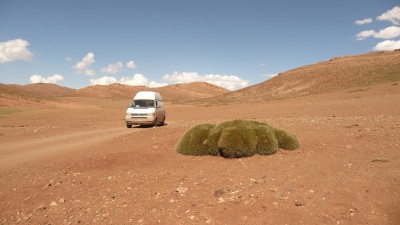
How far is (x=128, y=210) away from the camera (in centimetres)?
673

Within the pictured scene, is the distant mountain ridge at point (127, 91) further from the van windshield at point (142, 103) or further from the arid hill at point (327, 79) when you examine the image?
the van windshield at point (142, 103)

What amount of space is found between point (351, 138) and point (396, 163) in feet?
10.2

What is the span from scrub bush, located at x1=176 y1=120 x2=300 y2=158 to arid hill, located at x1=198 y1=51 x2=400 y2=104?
37.6m

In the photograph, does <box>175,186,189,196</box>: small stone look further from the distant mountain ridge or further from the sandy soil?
the distant mountain ridge

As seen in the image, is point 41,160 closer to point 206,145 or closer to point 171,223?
point 206,145

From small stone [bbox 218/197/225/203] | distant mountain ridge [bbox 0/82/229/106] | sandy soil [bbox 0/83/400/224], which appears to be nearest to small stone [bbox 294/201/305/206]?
sandy soil [bbox 0/83/400/224]

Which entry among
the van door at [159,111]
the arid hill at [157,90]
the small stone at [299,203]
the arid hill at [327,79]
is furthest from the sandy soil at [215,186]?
the arid hill at [157,90]

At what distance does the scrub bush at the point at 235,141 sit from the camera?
9352 millimetres

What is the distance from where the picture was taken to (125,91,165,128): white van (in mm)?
20953

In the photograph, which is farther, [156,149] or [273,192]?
[156,149]

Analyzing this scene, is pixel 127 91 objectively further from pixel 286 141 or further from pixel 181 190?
pixel 181 190

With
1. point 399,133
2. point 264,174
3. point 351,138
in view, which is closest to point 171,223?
point 264,174

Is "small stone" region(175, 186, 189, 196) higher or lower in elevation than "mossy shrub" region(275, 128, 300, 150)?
lower

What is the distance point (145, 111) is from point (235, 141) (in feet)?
40.5
